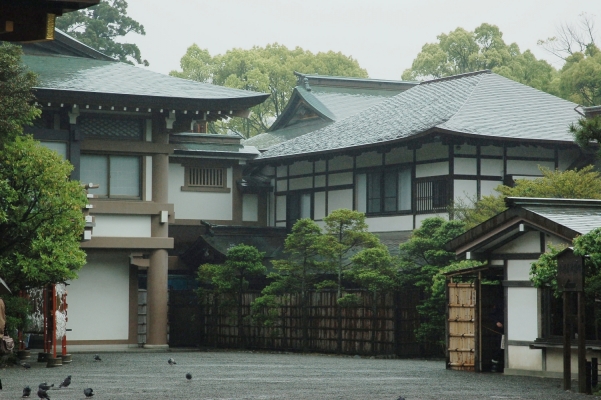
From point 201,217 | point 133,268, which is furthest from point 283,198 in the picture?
point 133,268

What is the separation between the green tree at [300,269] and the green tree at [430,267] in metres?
2.51

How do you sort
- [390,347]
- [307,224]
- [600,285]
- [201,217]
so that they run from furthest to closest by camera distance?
[201,217]
[307,224]
[390,347]
[600,285]

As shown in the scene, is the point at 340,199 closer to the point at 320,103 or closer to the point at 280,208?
the point at 280,208

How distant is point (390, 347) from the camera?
89.7ft

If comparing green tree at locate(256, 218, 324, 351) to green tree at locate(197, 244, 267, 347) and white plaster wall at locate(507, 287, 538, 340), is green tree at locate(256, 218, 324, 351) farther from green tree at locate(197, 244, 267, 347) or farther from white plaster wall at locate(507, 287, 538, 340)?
white plaster wall at locate(507, 287, 538, 340)

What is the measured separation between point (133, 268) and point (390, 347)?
8.03 metres

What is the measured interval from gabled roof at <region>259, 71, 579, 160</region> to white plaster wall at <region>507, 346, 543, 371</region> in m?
9.93

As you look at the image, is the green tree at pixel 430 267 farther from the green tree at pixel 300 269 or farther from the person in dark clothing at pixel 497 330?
the person in dark clothing at pixel 497 330

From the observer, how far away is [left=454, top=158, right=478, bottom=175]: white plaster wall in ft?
99.3

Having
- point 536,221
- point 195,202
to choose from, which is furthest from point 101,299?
point 536,221

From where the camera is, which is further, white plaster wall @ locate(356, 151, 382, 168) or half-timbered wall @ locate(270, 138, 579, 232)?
white plaster wall @ locate(356, 151, 382, 168)

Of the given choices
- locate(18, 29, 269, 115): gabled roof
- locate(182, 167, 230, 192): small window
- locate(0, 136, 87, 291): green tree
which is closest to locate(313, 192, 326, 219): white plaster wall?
locate(182, 167, 230, 192): small window

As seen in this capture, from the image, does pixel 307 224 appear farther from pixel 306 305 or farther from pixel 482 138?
pixel 482 138

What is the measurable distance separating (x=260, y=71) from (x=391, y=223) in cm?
3184
